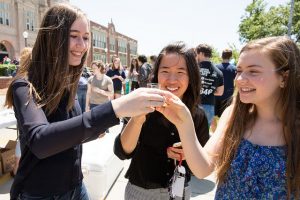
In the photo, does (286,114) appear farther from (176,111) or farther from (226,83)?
(226,83)

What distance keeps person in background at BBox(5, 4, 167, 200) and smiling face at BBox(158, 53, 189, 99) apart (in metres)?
0.54

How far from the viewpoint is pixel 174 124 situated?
61.9 inches

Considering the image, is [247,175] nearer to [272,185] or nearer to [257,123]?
[272,185]

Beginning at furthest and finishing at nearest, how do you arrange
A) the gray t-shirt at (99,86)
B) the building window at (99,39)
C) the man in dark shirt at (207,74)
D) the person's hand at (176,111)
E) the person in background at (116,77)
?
the building window at (99,39) → the person in background at (116,77) → the gray t-shirt at (99,86) → the man in dark shirt at (207,74) → the person's hand at (176,111)

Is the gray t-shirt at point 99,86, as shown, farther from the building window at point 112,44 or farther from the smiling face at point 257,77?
the building window at point 112,44

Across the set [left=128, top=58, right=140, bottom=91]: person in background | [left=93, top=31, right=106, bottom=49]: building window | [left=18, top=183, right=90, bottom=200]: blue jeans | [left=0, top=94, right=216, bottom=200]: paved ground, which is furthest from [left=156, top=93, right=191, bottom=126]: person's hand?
[left=93, top=31, right=106, bottom=49]: building window

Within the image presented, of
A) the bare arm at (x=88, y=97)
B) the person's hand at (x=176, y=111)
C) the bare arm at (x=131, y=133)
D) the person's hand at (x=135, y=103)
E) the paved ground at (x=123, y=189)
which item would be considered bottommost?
the paved ground at (x=123, y=189)

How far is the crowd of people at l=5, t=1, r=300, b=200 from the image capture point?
4.74ft

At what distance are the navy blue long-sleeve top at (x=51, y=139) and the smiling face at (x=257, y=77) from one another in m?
0.81

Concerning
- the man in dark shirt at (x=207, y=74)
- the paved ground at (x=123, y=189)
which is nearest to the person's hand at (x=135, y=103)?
the paved ground at (x=123, y=189)

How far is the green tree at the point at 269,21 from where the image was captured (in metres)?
27.5

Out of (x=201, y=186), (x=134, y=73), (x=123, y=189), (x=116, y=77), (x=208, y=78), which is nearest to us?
(x=123, y=189)

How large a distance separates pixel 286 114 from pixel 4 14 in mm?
32373

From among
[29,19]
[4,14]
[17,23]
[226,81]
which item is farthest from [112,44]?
[226,81]
